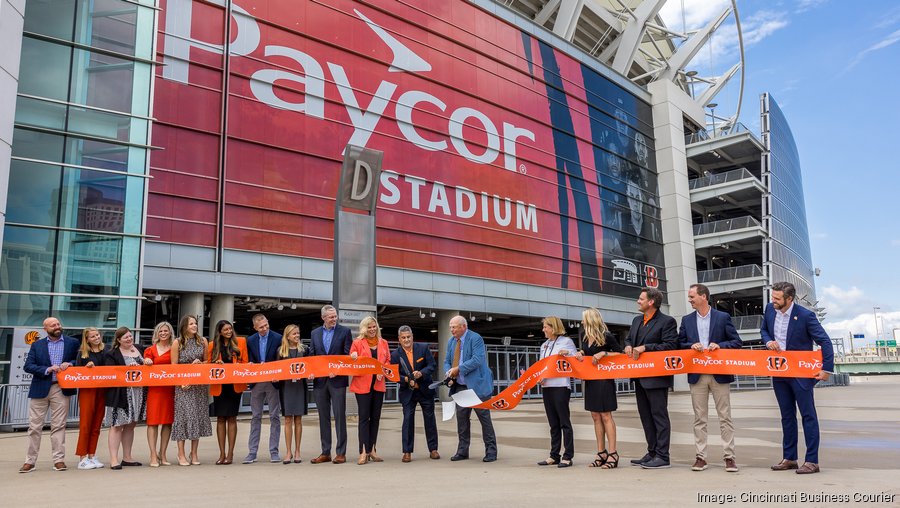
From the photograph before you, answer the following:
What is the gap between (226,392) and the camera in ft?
29.1

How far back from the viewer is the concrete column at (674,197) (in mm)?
42531

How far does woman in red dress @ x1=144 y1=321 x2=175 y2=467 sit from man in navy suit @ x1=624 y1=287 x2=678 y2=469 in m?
5.69

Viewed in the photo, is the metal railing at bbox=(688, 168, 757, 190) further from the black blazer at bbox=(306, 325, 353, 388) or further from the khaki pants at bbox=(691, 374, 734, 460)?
the black blazer at bbox=(306, 325, 353, 388)

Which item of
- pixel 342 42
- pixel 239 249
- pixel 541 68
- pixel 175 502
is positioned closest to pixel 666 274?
pixel 541 68

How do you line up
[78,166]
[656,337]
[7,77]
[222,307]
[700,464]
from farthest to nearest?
[222,307]
[78,166]
[7,77]
[656,337]
[700,464]

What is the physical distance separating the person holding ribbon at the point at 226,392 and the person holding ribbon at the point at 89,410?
1330 mm


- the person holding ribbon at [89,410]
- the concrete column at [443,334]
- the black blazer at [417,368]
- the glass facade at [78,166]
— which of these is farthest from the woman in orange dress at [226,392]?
the concrete column at [443,334]

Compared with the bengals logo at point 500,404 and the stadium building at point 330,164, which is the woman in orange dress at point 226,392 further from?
the stadium building at point 330,164

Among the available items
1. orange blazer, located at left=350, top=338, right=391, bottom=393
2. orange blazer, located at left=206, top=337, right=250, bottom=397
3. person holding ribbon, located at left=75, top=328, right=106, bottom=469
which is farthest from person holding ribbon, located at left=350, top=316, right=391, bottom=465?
person holding ribbon, located at left=75, top=328, right=106, bottom=469

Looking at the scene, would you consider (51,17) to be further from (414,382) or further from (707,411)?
(707,411)

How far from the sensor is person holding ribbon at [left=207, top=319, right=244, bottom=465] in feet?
28.6

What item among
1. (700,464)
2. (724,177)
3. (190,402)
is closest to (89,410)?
(190,402)

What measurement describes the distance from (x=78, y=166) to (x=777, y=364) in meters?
16.3

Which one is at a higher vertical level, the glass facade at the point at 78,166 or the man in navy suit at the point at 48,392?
the glass facade at the point at 78,166
